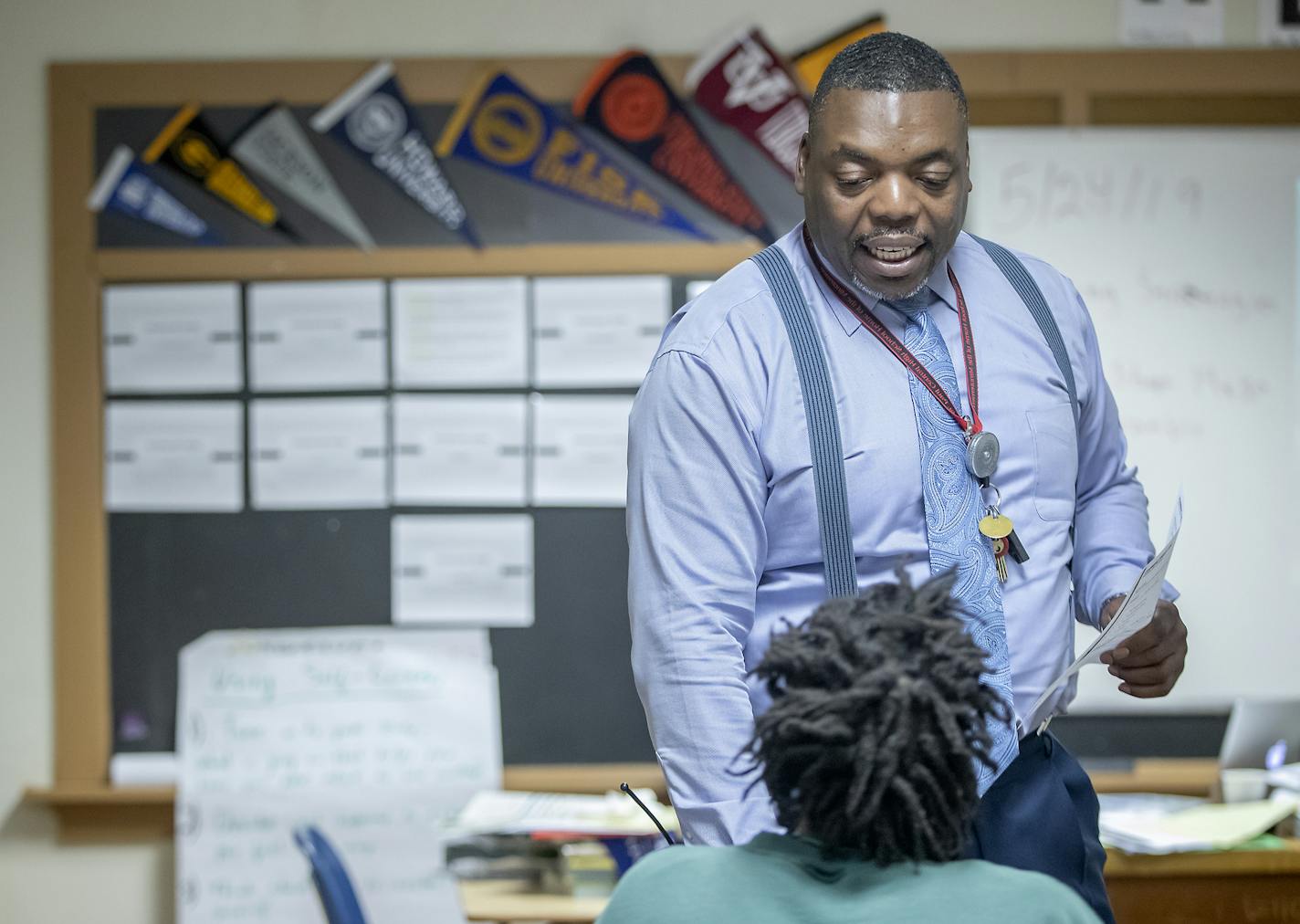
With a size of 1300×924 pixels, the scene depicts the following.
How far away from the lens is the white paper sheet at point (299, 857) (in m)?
3.07

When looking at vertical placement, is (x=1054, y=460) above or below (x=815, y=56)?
below

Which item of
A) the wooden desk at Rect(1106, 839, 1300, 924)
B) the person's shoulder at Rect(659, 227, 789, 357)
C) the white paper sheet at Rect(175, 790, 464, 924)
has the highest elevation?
the person's shoulder at Rect(659, 227, 789, 357)

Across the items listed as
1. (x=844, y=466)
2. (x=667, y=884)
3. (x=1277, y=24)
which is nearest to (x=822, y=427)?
(x=844, y=466)

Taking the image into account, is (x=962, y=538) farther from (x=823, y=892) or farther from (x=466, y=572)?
(x=466, y=572)

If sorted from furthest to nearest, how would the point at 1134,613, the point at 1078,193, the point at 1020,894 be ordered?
the point at 1078,193 < the point at 1134,613 < the point at 1020,894

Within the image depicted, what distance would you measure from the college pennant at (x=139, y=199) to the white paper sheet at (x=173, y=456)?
409 mm

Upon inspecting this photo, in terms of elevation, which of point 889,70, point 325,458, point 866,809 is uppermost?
point 889,70

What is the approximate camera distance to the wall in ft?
10.2

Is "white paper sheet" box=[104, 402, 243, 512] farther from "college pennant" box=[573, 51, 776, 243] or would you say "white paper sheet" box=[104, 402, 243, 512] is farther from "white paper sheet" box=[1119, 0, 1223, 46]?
"white paper sheet" box=[1119, 0, 1223, 46]

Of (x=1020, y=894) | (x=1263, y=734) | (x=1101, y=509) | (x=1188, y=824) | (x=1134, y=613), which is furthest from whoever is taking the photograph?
(x=1263, y=734)

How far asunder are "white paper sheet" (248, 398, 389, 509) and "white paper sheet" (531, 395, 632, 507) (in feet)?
1.20

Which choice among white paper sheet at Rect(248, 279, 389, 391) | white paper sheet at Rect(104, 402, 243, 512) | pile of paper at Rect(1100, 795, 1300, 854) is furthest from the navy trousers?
white paper sheet at Rect(104, 402, 243, 512)

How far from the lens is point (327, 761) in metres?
3.11

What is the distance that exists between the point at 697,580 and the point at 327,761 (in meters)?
2.10
